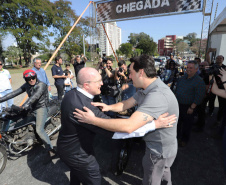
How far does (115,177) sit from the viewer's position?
2633 millimetres

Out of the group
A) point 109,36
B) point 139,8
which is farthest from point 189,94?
point 109,36

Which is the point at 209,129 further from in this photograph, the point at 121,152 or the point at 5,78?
the point at 5,78

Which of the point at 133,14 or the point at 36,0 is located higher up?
the point at 36,0

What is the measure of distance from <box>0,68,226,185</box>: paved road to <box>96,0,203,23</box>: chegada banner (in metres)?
6.30

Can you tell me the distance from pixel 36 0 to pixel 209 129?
39009 millimetres

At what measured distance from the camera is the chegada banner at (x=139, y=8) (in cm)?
675

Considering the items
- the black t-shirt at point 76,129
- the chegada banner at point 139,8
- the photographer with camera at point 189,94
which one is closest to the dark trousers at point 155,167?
the black t-shirt at point 76,129

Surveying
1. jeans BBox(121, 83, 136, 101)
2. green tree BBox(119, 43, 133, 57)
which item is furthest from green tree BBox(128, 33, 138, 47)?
jeans BBox(121, 83, 136, 101)

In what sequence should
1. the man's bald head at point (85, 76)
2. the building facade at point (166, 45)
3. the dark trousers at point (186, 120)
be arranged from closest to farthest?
the man's bald head at point (85, 76) → the dark trousers at point (186, 120) → the building facade at point (166, 45)

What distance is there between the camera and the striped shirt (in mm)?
3063

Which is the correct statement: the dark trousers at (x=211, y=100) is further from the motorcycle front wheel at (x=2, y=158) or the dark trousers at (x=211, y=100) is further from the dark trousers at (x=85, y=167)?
the motorcycle front wheel at (x=2, y=158)

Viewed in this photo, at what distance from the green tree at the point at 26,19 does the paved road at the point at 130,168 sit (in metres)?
34.6

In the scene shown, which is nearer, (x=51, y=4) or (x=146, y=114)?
(x=146, y=114)

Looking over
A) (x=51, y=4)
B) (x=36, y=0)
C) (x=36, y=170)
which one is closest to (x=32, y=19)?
(x=36, y=0)
